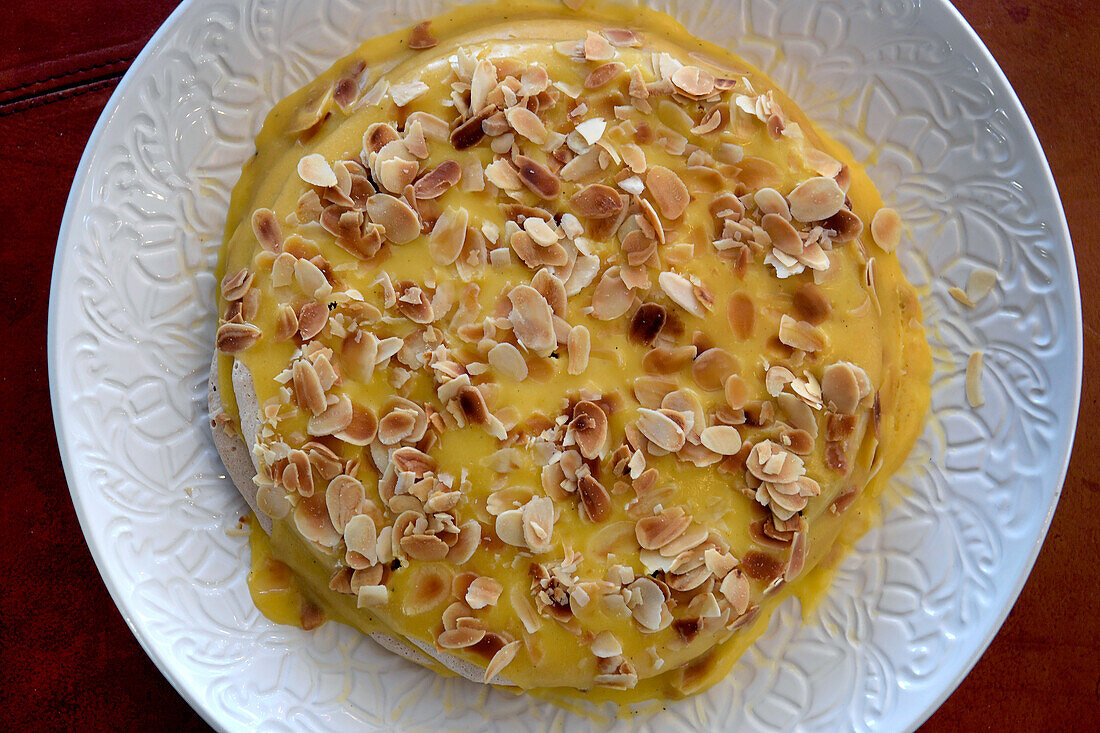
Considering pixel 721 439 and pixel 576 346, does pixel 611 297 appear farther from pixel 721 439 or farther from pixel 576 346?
pixel 721 439

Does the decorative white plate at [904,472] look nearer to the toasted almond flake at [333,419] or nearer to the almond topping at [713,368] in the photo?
the toasted almond flake at [333,419]

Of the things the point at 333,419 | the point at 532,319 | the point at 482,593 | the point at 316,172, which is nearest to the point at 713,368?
the point at 532,319

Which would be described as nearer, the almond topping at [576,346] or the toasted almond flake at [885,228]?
the almond topping at [576,346]

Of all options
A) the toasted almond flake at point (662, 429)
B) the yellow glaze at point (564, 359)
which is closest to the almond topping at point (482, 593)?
the yellow glaze at point (564, 359)

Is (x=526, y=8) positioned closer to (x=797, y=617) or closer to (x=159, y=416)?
(x=159, y=416)

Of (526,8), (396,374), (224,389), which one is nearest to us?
(396,374)

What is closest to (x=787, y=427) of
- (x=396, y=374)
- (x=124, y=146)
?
(x=396, y=374)
